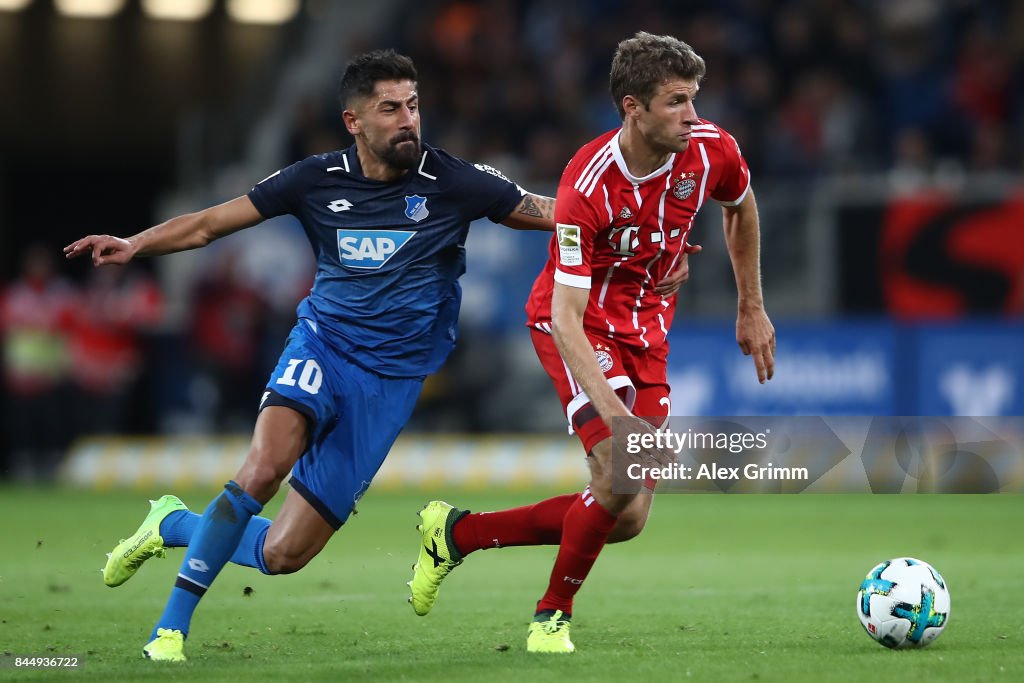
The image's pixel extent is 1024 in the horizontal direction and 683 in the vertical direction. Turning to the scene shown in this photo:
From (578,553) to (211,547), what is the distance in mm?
1475

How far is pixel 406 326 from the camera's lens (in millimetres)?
7082

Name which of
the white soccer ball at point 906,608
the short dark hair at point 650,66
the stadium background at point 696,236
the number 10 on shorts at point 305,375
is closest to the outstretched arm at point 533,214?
the short dark hair at point 650,66

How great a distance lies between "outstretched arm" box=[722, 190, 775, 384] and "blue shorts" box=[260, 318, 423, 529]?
156 cm

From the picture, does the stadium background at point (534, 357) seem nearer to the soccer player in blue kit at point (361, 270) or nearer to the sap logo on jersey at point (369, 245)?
the soccer player in blue kit at point (361, 270)

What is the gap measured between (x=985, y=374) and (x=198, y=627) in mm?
8602

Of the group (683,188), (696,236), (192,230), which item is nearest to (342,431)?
(192,230)

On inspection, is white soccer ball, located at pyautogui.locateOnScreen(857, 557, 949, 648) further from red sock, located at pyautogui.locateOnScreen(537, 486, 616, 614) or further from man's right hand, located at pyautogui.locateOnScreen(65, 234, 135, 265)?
man's right hand, located at pyautogui.locateOnScreen(65, 234, 135, 265)

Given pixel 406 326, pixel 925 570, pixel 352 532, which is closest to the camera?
pixel 925 570

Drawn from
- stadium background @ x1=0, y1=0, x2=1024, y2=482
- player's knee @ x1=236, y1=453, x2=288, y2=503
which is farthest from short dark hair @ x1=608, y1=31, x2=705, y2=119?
stadium background @ x1=0, y1=0, x2=1024, y2=482

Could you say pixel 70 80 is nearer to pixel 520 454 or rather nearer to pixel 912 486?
pixel 520 454

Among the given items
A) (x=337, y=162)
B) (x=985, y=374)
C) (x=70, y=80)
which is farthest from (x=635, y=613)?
(x=70, y=80)

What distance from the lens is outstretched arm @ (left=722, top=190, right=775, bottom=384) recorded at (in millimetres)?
6926

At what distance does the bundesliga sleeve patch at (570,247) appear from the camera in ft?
20.9

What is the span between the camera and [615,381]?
6.66 metres
